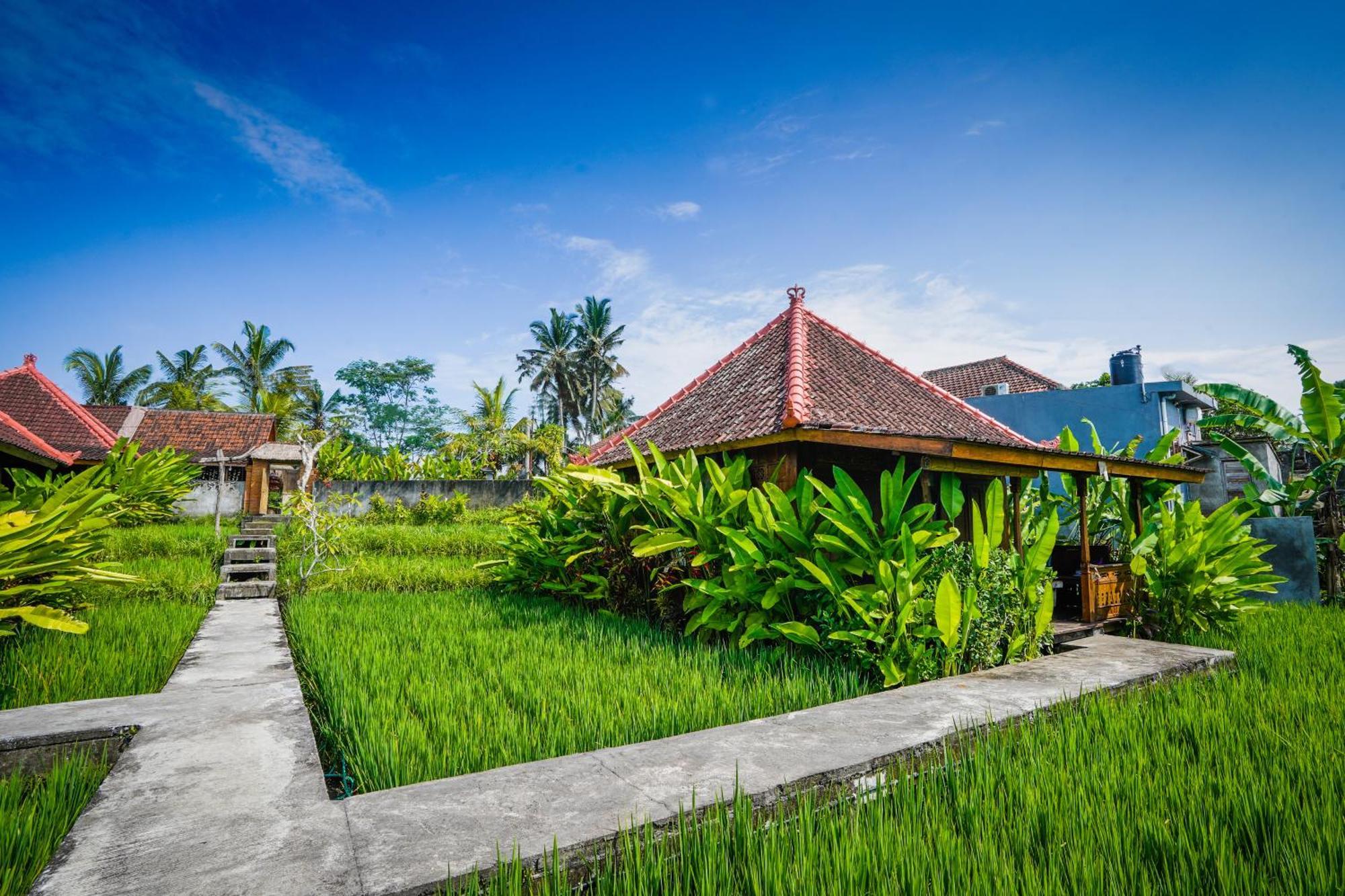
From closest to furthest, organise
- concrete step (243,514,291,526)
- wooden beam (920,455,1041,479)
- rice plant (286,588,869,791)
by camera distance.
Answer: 1. rice plant (286,588,869,791)
2. wooden beam (920,455,1041,479)
3. concrete step (243,514,291,526)

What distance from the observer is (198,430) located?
74.4ft

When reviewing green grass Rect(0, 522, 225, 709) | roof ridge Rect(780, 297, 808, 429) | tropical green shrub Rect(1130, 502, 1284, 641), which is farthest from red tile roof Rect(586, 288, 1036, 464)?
green grass Rect(0, 522, 225, 709)

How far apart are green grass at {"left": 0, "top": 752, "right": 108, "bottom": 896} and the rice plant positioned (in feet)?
2.89

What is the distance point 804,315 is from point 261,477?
13.6 metres

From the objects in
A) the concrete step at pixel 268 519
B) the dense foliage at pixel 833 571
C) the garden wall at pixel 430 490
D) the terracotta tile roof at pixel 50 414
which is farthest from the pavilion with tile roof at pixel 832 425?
the terracotta tile roof at pixel 50 414

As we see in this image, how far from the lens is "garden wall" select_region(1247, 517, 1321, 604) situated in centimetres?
870

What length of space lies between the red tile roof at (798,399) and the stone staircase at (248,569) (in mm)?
4347

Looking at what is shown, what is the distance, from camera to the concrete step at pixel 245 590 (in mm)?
7953

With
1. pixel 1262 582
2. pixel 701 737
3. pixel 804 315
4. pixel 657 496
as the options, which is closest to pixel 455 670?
pixel 701 737

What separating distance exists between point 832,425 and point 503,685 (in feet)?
9.26

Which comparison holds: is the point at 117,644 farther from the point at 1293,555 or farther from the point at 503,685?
the point at 1293,555

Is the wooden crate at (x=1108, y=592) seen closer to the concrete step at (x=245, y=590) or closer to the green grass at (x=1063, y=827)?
the green grass at (x=1063, y=827)

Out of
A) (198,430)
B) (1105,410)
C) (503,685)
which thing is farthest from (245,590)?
(1105,410)

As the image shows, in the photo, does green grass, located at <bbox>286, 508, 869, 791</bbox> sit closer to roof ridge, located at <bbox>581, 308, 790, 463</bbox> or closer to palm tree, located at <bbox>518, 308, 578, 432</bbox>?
roof ridge, located at <bbox>581, 308, 790, 463</bbox>
